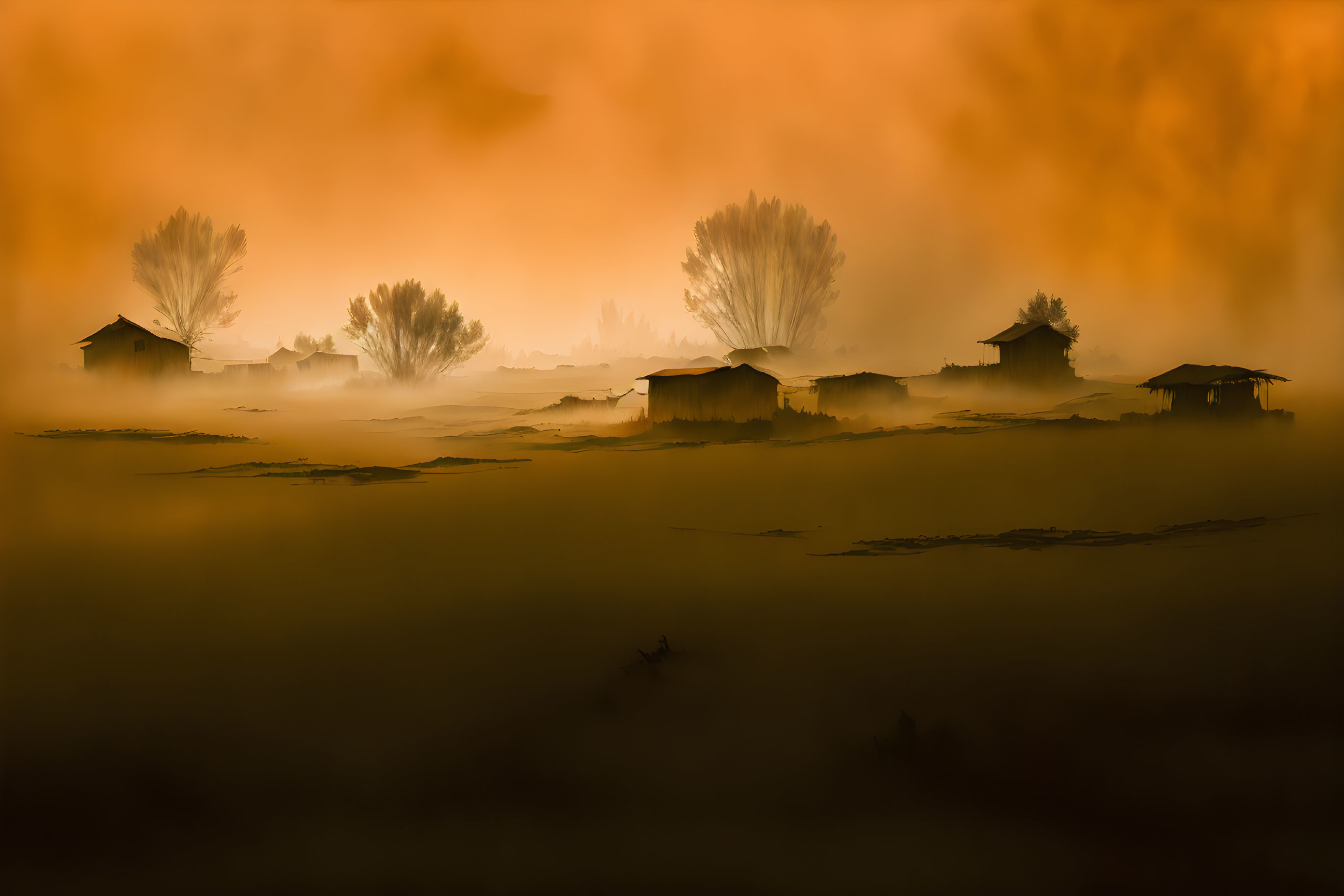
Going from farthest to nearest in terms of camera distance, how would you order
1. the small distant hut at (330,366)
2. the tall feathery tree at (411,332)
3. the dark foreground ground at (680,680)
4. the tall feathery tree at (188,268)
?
1. the small distant hut at (330,366)
2. the tall feathery tree at (411,332)
3. the tall feathery tree at (188,268)
4. the dark foreground ground at (680,680)

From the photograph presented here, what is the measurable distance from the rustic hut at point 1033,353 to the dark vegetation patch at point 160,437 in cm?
893

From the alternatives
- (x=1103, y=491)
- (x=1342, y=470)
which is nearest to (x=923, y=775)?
(x=1103, y=491)

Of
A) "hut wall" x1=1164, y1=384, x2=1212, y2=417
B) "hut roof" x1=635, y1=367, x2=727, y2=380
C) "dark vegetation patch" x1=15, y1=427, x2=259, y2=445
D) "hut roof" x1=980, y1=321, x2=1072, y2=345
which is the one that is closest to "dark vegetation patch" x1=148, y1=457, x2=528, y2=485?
"dark vegetation patch" x1=15, y1=427, x2=259, y2=445

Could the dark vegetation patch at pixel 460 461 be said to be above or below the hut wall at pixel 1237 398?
below

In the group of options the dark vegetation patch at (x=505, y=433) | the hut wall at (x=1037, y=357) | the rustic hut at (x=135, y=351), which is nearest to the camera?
the rustic hut at (x=135, y=351)

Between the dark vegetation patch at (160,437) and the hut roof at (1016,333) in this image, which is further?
the hut roof at (1016,333)

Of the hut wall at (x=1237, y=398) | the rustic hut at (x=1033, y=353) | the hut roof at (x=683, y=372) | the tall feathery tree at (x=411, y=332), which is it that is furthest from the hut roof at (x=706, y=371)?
the hut wall at (x=1237, y=398)

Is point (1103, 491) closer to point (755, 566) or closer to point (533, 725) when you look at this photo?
point (755, 566)

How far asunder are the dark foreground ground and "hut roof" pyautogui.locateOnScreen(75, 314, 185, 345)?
1050 mm

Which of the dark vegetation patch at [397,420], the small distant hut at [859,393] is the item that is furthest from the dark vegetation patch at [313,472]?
the small distant hut at [859,393]

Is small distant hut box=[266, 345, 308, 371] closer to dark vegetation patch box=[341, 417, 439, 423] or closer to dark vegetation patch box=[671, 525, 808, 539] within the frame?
dark vegetation patch box=[341, 417, 439, 423]

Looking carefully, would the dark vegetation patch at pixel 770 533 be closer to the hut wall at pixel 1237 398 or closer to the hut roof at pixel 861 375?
the hut roof at pixel 861 375

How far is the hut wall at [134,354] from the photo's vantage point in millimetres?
8805

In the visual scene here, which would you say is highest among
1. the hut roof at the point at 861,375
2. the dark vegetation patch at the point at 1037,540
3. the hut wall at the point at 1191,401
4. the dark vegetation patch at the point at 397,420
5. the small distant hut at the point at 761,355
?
the small distant hut at the point at 761,355
